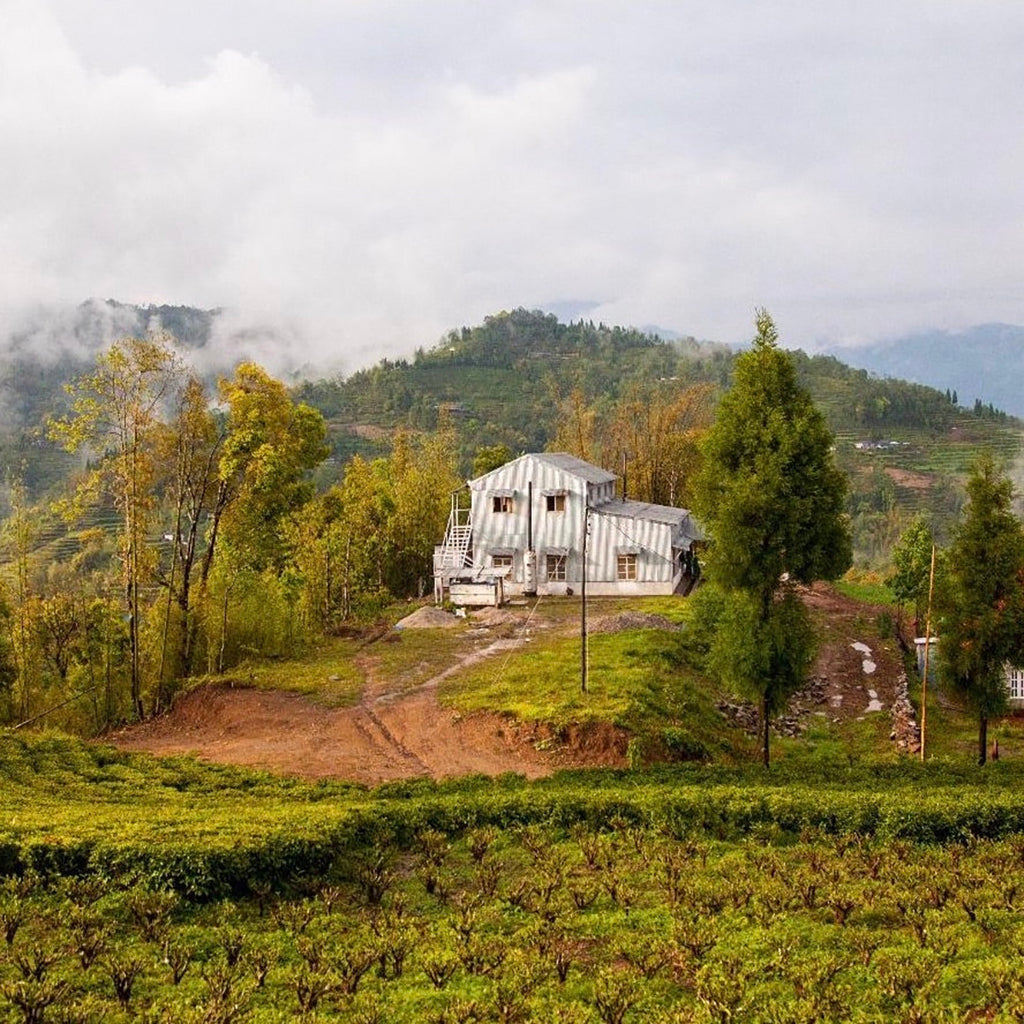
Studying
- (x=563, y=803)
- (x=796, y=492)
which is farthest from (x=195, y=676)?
(x=796, y=492)

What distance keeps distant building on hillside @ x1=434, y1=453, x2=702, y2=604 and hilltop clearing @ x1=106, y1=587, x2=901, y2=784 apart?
23.0 ft

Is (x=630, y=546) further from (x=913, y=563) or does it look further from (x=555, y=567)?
(x=913, y=563)

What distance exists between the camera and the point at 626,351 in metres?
170

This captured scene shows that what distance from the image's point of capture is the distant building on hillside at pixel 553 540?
134 feet

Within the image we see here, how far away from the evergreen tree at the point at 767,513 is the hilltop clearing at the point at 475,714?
12.0 ft

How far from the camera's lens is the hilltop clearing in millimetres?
21047

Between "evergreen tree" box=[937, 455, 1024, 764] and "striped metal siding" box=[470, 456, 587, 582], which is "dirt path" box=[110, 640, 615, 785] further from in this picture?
"striped metal siding" box=[470, 456, 587, 582]

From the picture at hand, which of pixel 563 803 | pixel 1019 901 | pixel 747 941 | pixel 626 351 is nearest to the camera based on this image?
pixel 747 941

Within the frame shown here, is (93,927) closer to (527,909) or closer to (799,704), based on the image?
(527,909)

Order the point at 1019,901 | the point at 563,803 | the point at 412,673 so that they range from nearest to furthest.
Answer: the point at 1019,901
the point at 563,803
the point at 412,673

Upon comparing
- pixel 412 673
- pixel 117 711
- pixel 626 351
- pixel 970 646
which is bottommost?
pixel 117 711

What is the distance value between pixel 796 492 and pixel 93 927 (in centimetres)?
1377

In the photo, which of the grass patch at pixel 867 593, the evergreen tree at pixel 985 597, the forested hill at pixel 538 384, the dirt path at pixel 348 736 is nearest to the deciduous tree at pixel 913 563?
the grass patch at pixel 867 593

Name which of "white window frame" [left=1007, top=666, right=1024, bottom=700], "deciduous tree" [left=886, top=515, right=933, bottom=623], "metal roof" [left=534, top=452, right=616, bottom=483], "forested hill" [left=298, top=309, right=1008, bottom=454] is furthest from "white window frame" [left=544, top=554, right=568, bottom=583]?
"forested hill" [left=298, top=309, right=1008, bottom=454]
